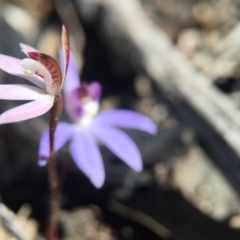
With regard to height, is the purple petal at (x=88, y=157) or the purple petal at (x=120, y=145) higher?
the purple petal at (x=120, y=145)

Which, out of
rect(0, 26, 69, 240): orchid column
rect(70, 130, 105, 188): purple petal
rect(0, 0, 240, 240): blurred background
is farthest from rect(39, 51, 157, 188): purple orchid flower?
rect(0, 26, 69, 240): orchid column

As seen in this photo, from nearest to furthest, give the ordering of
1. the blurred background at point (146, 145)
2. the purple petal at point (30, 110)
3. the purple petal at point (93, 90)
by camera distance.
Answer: the purple petal at point (30, 110)
the purple petal at point (93, 90)
the blurred background at point (146, 145)

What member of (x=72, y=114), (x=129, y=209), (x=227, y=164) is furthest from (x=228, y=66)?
(x=72, y=114)

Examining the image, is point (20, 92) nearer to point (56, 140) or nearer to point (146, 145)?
point (56, 140)

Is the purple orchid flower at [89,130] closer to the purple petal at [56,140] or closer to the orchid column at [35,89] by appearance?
the purple petal at [56,140]

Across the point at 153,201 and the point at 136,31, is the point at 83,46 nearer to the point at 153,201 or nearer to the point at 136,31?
the point at 136,31

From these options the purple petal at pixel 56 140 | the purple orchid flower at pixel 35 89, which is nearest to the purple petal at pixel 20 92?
the purple orchid flower at pixel 35 89
